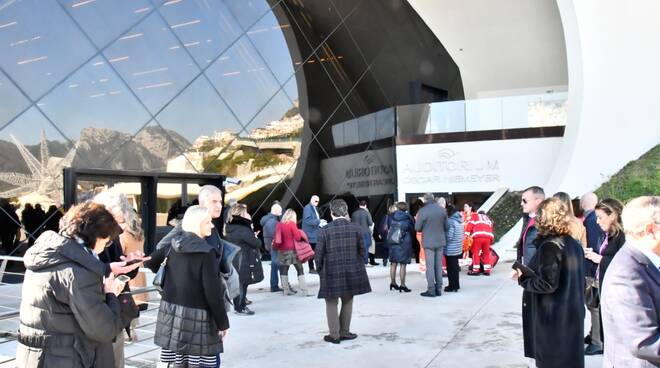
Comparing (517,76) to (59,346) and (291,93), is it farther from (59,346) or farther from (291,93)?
(59,346)

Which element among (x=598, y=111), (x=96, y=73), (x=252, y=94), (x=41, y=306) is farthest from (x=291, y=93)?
(x=41, y=306)

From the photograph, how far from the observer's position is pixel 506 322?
6715 mm

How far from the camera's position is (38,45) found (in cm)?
1038

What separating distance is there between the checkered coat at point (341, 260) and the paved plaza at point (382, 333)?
55 centimetres

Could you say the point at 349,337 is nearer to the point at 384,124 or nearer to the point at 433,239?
the point at 433,239

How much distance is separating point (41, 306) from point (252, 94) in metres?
11.7

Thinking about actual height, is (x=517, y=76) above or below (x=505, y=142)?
above

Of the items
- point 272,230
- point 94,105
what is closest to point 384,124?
point 272,230

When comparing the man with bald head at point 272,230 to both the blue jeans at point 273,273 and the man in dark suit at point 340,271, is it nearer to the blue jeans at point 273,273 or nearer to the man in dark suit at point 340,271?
the blue jeans at point 273,273

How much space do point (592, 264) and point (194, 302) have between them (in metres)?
3.91

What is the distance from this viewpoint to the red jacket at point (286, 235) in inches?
346

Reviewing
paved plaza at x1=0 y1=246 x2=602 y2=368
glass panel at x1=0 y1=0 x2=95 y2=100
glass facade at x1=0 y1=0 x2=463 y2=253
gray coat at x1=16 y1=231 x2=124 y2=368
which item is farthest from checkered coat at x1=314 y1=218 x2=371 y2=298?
glass panel at x1=0 y1=0 x2=95 y2=100

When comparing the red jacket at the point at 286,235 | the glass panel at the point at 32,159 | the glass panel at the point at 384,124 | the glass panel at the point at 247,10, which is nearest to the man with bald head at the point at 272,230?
the red jacket at the point at 286,235

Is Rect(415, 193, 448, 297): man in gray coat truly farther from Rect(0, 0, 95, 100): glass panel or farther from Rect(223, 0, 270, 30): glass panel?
Rect(223, 0, 270, 30): glass panel
